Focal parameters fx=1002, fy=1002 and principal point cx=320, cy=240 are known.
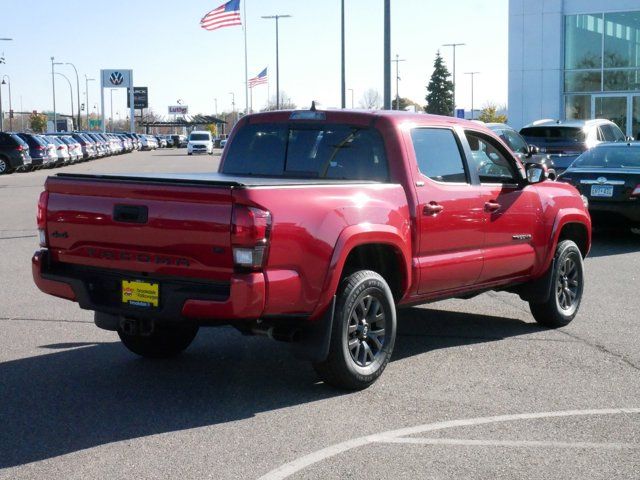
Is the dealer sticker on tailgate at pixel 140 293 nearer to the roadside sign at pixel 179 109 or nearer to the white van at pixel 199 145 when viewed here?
the white van at pixel 199 145

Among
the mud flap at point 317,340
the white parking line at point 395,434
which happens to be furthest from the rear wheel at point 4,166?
the white parking line at point 395,434

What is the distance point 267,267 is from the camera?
5.78 m

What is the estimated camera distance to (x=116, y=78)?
129500mm

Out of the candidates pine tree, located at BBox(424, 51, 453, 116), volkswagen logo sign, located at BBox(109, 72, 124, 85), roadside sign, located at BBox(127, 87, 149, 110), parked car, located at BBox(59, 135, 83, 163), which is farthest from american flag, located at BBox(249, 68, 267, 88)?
roadside sign, located at BBox(127, 87, 149, 110)

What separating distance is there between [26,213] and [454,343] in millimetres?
14725

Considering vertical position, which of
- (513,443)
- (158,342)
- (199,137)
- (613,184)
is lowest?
(513,443)

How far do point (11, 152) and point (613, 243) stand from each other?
99.2ft

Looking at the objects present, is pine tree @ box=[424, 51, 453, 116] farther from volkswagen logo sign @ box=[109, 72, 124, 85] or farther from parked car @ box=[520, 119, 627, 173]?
parked car @ box=[520, 119, 627, 173]

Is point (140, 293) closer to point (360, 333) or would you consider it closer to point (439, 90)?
point (360, 333)

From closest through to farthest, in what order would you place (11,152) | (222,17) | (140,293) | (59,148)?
(140,293)
(222,17)
(11,152)
(59,148)

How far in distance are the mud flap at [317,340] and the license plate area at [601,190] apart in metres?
9.96

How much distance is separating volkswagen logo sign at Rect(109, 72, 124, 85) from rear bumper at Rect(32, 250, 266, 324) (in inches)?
4970

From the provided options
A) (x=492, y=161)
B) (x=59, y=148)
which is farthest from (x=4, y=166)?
(x=492, y=161)

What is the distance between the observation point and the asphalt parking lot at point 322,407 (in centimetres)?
505
